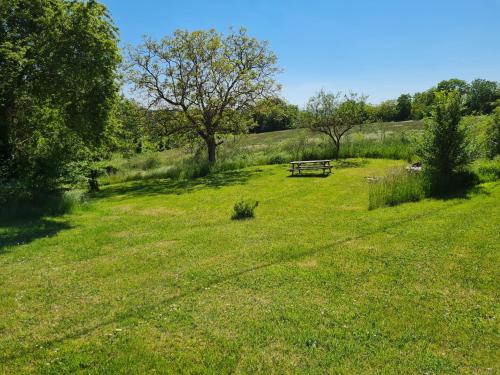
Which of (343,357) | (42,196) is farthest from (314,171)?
(343,357)

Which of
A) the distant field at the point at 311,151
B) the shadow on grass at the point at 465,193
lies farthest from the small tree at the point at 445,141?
the distant field at the point at 311,151

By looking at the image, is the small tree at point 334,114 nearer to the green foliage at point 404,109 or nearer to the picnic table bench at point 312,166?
the picnic table bench at point 312,166

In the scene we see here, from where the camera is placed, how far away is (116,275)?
6734 millimetres

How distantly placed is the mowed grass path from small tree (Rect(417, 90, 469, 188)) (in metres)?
1.95

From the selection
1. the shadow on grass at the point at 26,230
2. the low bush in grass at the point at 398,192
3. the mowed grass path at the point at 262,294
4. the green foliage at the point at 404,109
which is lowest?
the mowed grass path at the point at 262,294

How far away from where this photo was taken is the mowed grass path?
4.08 m

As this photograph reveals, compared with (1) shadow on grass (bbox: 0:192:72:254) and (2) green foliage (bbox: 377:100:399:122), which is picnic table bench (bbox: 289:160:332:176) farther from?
(1) shadow on grass (bbox: 0:192:72:254)

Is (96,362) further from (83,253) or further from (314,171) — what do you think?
(314,171)

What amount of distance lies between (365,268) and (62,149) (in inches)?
444

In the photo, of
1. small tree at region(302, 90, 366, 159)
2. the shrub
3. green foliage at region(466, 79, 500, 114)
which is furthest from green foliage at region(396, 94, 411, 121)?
the shrub

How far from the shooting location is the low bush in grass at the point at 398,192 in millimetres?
11750

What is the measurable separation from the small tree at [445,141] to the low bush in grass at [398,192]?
60 cm

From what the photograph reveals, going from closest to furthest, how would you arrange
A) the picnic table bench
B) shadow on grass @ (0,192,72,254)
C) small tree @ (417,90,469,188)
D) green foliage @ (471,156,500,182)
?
shadow on grass @ (0,192,72,254) < small tree @ (417,90,469,188) < green foliage @ (471,156,500,182) < the picnic table bench

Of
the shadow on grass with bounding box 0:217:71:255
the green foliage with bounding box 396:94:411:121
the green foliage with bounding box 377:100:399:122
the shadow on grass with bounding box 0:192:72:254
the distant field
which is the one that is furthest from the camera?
the green foliage with bounding box 396:94:411:121
